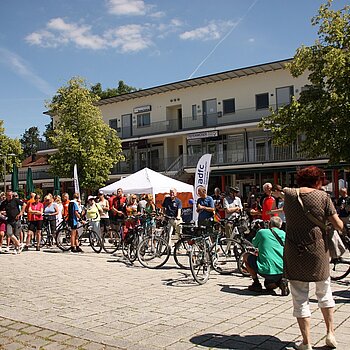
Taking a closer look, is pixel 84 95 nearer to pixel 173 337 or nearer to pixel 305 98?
pixel 305 98

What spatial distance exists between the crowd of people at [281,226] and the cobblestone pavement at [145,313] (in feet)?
1.43

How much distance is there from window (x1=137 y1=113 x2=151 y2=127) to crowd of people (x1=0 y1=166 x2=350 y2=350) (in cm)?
2807

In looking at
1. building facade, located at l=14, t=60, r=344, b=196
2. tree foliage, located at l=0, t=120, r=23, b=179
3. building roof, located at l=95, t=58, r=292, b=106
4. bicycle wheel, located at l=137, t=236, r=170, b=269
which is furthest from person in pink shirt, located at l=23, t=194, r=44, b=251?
tree foliage, located at l=0, t=120, r=23, b=179

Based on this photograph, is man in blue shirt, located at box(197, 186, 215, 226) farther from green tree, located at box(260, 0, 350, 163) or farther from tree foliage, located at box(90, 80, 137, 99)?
tree foliage, located at box(90, 80, 137, 99)

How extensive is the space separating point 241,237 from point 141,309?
358 cm

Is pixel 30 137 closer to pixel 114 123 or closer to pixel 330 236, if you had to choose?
pixel 114 123

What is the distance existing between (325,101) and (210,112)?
70.7 feet

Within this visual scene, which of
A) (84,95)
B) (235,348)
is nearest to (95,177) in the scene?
(84,95)

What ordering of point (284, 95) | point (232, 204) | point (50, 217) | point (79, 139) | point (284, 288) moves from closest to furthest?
1. point (284, 288)
2. point (232, 204)
3. point (50, 217)
4. point (79, 139)
5. point (284, 95)

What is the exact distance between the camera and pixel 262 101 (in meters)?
35.5

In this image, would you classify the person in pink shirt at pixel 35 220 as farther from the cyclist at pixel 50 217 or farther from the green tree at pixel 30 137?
the green tree at pixel 30 137

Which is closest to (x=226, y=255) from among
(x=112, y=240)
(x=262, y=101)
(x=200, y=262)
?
(x=200, y=262)

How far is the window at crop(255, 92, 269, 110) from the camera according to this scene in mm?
35156

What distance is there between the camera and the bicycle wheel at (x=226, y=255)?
29.2ft
